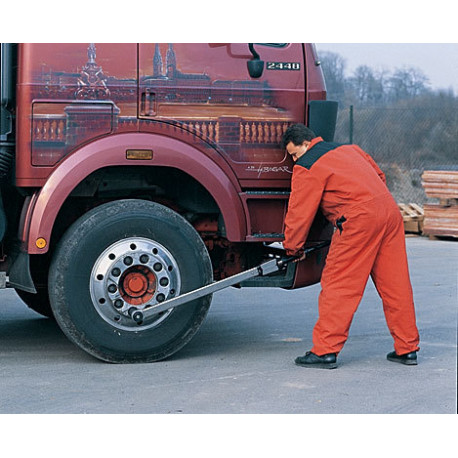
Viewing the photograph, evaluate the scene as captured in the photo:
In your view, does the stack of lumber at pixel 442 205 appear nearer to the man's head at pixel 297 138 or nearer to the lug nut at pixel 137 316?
the man's head at pixel 297 138

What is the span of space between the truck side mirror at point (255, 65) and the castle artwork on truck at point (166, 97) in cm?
4

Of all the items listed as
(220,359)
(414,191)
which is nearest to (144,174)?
(220,359)

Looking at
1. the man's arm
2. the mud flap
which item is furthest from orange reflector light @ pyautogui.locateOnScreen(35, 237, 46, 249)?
the man's arm

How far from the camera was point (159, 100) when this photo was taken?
6.52m

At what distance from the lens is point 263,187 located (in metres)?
6.77

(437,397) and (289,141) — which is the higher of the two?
(289,141)

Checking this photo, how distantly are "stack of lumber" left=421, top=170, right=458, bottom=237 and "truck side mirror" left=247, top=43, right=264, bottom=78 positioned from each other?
29.5 feet

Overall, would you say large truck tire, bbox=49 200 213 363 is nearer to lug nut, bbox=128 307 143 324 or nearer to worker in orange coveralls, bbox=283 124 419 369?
lug nut, bbox=128 307 143 324

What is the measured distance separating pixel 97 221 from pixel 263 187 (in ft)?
4.06

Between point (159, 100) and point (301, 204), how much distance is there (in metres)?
1.24

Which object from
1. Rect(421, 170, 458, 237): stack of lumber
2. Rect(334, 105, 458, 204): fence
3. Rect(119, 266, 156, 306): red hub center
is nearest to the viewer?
Rect(119, 266, 156, 306): red hub center

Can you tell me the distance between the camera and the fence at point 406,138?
2459 centimetres

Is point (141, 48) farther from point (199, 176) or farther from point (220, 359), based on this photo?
point (220, 359)

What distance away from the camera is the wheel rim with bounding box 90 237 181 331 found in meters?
6.39
